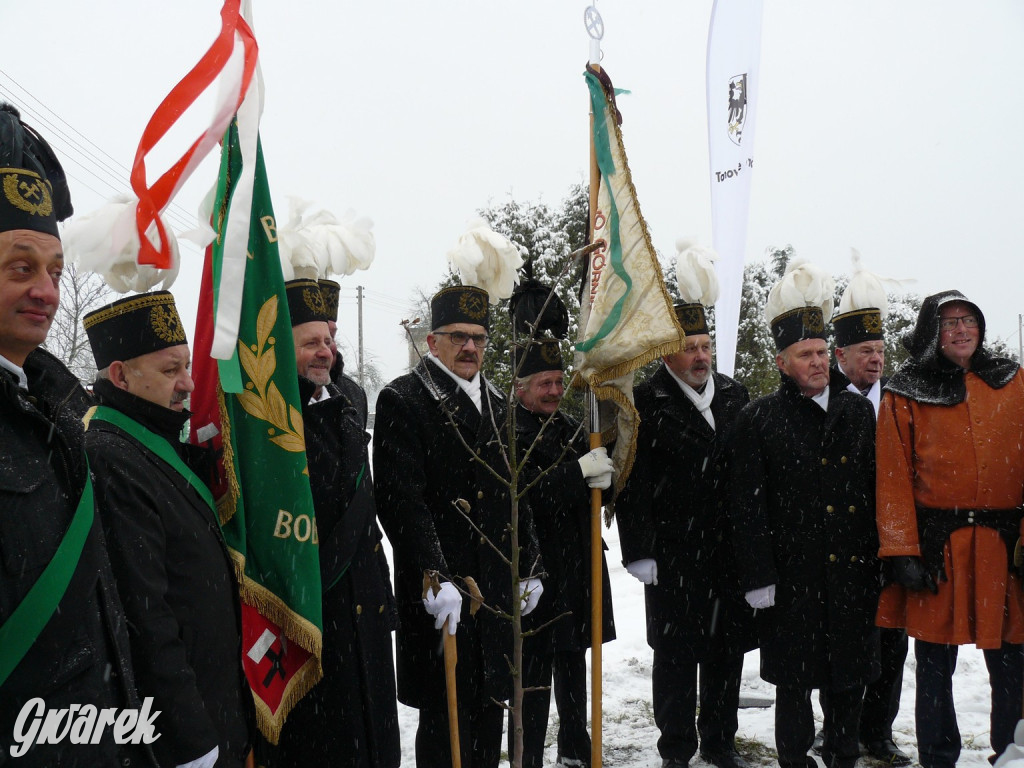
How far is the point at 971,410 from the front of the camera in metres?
4.18

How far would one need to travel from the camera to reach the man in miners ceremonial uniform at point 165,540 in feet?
7.78

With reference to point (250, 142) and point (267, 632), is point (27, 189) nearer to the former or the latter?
point (250, 142)

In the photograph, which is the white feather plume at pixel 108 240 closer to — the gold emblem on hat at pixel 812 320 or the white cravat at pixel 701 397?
the white cravat at pixel 701 397

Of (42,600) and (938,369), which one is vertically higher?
(938,369)

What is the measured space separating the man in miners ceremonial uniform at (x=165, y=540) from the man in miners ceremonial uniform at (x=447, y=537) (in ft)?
3.33

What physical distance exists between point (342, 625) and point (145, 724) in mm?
1112

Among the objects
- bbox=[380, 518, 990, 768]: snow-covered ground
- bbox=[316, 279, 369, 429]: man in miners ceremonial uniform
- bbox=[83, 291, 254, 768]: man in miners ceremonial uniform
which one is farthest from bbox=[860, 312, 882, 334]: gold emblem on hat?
bbox=[83, 291, 254, 768]: man in miners ceremonial uniform

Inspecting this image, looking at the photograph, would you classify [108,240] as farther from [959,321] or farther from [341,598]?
[959,321]

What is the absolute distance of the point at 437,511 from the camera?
152 inches

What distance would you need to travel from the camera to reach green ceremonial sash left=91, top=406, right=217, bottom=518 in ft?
8.62

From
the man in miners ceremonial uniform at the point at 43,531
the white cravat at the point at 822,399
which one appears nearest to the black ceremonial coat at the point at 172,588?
the man in miners ceremonial uniform at the point at 43,531

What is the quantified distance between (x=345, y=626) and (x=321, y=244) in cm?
156

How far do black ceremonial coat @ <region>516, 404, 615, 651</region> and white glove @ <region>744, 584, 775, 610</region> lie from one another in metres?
0.74

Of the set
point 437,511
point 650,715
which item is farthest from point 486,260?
point 650,715
